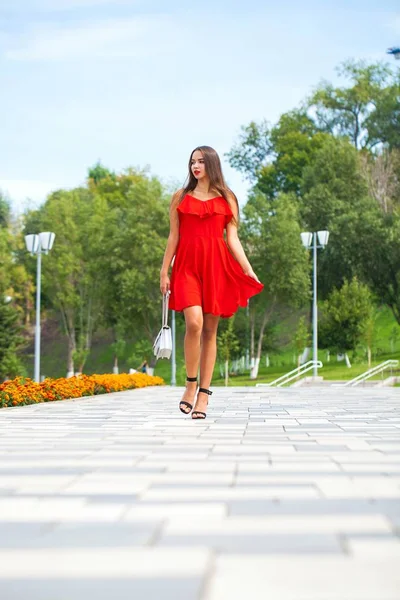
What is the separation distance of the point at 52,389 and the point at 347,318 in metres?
29.0

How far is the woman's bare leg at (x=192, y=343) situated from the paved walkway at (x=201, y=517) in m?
1.68

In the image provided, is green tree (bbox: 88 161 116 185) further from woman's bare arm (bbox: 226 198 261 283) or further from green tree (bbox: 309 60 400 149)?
woman's bare arm (bbox: 226 198 261 283)

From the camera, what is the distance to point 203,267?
846 centimetres

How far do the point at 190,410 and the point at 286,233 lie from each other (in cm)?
4337

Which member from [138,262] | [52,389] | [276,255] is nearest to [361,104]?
[276,255]

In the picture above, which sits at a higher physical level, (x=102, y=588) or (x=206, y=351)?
(x=206, y=351)

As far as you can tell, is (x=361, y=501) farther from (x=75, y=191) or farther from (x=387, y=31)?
(x=75, y=191)

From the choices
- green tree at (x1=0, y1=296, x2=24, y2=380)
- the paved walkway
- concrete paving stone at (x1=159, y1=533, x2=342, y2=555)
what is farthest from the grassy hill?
concrete paving stone at (x1=159, y1=533, x2=342, y2=555)

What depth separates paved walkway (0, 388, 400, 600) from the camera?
2.51 metres

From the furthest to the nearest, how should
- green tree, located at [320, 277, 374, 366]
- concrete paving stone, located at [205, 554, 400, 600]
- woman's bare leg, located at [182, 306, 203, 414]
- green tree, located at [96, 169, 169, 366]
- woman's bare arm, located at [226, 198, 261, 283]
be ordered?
1. green tree, located at [96, 169, 169, 366]
2. green tree, located at [320, 277, 374, 366]
3. woman's bare arm, located at [226, 198, 261, 283]
4. woman's bare leg, located at [182, 306, 203, 414]
5. concrete paving stone, located at [205, 554, 400, 600]

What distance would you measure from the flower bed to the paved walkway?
578cm

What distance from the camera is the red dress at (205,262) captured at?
8.43 meters

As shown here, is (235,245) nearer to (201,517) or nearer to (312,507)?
(312,507)

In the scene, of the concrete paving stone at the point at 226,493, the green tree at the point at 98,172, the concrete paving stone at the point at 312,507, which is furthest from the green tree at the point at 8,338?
the green tree at the point at 98,172
